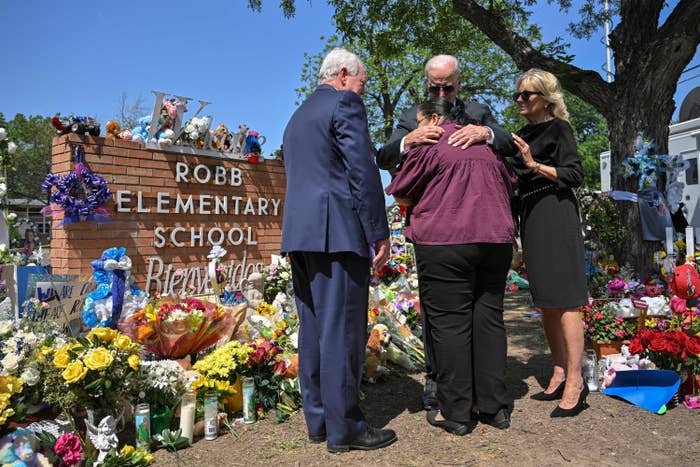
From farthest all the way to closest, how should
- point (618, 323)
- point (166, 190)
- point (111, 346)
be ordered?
point (166, 190)
point (618, 323)
point (111, 346)

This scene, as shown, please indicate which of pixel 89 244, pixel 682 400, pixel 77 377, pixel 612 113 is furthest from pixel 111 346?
pixel 612 113

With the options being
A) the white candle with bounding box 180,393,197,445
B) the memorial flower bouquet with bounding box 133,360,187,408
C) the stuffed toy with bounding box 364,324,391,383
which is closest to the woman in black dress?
the stuffed toy with bounding box 364,324,391,383

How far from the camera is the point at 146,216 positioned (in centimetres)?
529

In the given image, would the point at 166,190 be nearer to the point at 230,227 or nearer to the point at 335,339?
the point at 230,227

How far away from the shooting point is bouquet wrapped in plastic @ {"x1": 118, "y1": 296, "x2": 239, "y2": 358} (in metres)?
Result: 3.13

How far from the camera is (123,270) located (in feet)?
12.6

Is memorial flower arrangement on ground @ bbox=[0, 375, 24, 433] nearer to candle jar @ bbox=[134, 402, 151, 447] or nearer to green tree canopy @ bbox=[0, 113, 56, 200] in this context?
candle jar @ bbox=[134, 402, 151, 447]

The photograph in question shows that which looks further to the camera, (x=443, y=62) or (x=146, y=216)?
(x=146, y=216)

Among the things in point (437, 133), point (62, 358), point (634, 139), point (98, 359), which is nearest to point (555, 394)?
point (437, 133)

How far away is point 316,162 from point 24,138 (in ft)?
102

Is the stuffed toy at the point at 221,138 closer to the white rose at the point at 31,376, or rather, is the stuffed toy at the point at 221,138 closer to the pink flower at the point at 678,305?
the white rose at the point at 31,376

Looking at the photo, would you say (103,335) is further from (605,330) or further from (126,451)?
(605,330)

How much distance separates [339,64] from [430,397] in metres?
1.89

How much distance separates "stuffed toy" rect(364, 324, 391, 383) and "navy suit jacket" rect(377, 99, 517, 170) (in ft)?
4.51
